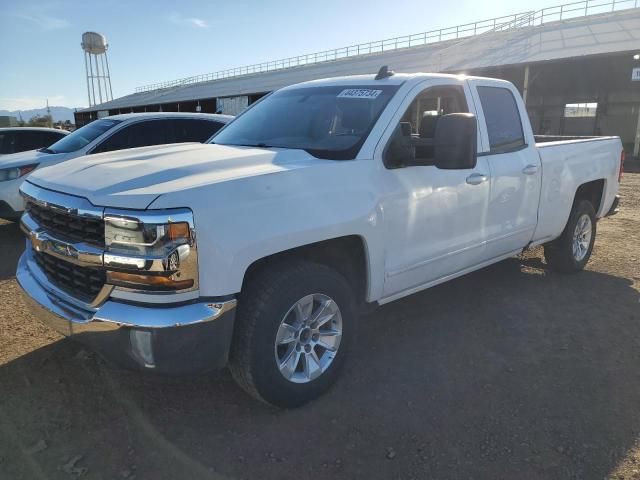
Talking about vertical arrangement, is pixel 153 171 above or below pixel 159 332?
above

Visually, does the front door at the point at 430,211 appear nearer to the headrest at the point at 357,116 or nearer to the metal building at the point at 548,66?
the headrest at the point at 357,116

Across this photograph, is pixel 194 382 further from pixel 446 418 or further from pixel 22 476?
pixel 446 418

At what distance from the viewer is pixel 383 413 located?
303 cm

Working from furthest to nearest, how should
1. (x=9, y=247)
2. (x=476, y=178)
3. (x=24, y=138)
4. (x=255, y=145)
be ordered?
1. (x=24, y=138)
2. (x=9, y=247)
3. (x=476, y=178)
4. (x=255, y=145)

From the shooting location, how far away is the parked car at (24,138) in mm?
9523

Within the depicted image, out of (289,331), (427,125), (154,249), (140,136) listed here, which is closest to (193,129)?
(140,136)

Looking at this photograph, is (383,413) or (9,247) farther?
(9,247)

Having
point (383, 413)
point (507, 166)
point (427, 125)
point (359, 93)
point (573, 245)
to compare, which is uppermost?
point (359, 93)

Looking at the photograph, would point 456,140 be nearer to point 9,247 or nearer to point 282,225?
point 282,225

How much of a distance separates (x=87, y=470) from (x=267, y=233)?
1.46m

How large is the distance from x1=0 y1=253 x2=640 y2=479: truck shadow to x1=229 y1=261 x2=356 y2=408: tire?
0.19 meters

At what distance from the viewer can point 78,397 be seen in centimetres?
314

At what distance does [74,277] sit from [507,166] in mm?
3358

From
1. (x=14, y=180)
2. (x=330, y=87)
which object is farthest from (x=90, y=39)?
(x=330, y=87)
